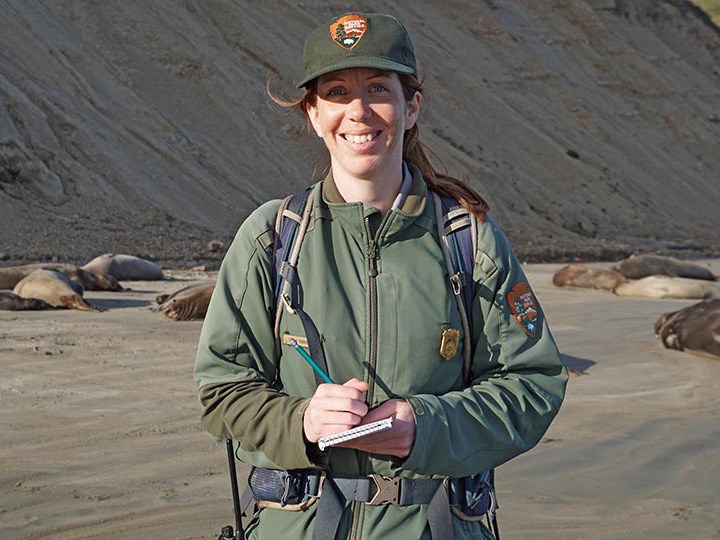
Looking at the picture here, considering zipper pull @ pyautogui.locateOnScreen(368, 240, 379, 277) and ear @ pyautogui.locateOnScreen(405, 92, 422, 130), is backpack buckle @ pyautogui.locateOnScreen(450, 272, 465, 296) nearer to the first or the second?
zipper pull @ pyautogui.locateOnScreen(368, 240, 379, 277)

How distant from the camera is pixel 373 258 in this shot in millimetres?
2553

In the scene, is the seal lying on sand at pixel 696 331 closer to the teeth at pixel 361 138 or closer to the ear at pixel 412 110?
the ear at pixel 412 110

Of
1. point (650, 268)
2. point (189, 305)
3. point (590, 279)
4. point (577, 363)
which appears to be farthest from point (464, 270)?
point (650, 268)

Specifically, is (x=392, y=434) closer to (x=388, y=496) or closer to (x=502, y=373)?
(x=388, y=496)

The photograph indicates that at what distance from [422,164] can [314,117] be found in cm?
30

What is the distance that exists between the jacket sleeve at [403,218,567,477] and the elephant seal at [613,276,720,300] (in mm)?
13062

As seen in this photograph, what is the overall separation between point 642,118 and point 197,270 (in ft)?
95.4

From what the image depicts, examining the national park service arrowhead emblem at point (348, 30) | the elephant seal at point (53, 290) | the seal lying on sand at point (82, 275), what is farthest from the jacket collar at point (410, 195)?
the seal lying on sand at point (82, 275)

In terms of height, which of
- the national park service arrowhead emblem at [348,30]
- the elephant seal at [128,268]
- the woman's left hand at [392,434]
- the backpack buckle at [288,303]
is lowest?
the elephant seal at [128,268]

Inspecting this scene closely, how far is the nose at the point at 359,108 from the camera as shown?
2652 millimetres

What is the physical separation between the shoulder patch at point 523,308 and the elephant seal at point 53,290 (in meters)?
9.25

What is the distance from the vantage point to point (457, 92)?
3541 centimetres

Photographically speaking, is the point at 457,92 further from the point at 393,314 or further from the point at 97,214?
the point at 393,314

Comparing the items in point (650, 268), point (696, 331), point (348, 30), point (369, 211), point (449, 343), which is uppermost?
point (348, 30)
